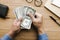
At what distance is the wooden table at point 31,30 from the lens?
1.23m

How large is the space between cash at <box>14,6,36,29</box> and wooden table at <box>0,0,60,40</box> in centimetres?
4

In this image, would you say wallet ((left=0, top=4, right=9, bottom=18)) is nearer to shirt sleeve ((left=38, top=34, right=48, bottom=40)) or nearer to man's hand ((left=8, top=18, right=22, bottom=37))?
man's hand ((left=8, top=18, right=22, bottom=37))

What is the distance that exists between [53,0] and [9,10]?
321 millimetres

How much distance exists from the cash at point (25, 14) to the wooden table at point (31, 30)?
0.14 ft

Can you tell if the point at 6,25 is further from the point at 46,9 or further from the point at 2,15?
the point at 46,9

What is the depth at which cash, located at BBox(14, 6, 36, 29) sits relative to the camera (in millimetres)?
1198

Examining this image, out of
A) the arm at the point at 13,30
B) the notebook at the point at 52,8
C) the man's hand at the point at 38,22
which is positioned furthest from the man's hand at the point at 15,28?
the notebook at the point at 52,8

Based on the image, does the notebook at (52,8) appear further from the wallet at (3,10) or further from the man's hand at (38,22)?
the wallet at (3,10)

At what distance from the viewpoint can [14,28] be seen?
1.21 meters

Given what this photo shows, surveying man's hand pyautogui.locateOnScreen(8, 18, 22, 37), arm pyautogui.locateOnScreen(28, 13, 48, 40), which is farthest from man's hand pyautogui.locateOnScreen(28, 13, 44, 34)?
man's hand pyautogui.locateOnScreen(8, 18, 22, 37)

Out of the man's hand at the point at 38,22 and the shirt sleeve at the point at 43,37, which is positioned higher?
the man's hand at the point at 38,22

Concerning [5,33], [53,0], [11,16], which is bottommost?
[5,33]

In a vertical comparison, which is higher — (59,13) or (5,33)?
(59,13)

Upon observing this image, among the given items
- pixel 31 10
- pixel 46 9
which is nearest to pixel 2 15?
pixel 31 10
